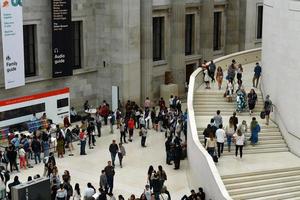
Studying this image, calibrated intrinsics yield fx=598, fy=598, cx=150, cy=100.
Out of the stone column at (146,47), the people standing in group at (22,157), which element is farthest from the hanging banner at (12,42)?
the stone column at (146,47)

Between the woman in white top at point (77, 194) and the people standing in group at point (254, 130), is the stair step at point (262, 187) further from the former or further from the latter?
the woman in white top at point (77, 194)

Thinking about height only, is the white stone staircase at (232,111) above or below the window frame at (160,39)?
below

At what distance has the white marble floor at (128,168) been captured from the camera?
22.0 m

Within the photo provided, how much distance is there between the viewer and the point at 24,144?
2394 centimetres

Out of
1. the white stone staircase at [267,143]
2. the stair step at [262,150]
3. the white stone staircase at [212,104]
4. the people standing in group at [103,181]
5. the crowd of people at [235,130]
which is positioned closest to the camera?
the people standing in group at [103,181]

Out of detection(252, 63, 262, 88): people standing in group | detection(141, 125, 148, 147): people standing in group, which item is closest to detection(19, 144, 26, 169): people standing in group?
detection(141, 125, 148, 147): people standing in group

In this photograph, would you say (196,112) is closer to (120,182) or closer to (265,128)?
(265,128)

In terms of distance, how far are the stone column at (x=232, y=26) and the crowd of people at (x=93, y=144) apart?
38.7ft

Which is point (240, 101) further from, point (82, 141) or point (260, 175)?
point (82, 141)

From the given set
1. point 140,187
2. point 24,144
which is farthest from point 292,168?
point 24,144

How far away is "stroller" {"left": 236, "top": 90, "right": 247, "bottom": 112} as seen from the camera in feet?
84.7

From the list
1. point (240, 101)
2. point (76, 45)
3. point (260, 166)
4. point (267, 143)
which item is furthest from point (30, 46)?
point (260, 166)

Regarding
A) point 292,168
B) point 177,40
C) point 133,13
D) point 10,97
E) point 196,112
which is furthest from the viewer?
point 177,40

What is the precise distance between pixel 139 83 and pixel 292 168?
14.2 metres
